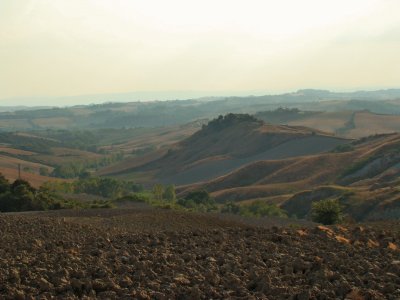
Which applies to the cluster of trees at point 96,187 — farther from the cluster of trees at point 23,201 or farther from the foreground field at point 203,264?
the foreground field at point 203,264

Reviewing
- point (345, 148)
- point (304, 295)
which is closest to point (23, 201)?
point (304, 295)

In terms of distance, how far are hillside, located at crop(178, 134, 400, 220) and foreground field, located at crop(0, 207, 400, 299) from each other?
61241 mm

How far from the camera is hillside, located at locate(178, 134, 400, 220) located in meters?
98.1

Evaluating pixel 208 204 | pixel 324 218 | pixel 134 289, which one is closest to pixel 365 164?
Result: pixel 208 204

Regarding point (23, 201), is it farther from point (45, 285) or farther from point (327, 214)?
point (45, 285)

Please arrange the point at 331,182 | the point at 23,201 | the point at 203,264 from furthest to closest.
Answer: the point at 331,182, the point at 23,201, the point at 203,264

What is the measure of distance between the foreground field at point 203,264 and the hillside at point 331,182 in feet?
201

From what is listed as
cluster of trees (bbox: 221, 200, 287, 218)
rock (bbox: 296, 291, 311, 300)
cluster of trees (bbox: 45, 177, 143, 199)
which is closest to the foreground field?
rock (bbox: 296, 291, 311, 300)

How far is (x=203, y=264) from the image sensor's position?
23094 mm

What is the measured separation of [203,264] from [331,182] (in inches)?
5167

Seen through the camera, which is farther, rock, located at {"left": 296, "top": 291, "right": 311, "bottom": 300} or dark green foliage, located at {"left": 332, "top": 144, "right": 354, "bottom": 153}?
dark green foliage, located at {"left": 332, "top": 144, "right": 354, "bottom": 153}

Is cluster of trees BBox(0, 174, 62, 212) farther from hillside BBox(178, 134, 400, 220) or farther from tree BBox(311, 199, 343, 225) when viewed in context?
hillside BBox(178, 134, 400, 220)

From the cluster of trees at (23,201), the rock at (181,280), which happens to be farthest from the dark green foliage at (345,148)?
the rock at (181,280)

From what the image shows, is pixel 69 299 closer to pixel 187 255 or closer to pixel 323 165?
pixel 187 255
